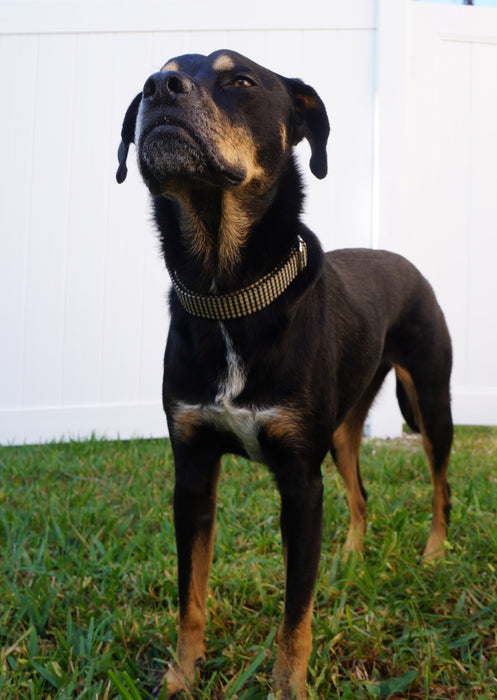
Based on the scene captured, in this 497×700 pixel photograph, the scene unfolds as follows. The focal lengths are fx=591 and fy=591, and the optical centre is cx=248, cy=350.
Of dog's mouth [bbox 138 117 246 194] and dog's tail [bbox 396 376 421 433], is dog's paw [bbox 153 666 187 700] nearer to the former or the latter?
dog's mouth [bbox 138 117 246 194]

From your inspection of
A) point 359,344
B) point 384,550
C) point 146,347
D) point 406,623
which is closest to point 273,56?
point 146,347

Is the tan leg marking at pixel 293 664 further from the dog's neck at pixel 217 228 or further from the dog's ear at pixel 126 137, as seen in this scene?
the dog's ear at pixel 126 137

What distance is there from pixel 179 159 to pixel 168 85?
18cm

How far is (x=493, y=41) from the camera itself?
4359mm

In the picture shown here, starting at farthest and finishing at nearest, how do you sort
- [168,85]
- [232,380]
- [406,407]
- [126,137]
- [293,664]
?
[406,407] < [126,137] < [232,380] < [293,664] < [168,85]

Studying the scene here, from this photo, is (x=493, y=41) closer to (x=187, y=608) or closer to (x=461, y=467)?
(x=461, y=467)

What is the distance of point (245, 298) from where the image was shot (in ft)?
5.66

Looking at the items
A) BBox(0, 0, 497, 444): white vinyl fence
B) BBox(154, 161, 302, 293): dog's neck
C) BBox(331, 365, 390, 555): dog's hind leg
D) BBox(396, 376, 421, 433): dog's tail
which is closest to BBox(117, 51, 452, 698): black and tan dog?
BBox(154, 161, 302, 293): dog's neck

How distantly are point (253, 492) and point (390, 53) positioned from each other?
3.19 m

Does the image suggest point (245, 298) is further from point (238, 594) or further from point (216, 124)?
point (238, 594)

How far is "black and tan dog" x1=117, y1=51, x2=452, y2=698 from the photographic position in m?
1.61

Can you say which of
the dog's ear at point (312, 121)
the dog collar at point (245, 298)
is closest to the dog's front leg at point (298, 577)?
the dog collar at point (245, 298)

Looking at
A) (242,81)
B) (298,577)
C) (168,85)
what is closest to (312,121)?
(242,81)

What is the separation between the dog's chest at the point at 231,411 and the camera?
1697 millimetres
